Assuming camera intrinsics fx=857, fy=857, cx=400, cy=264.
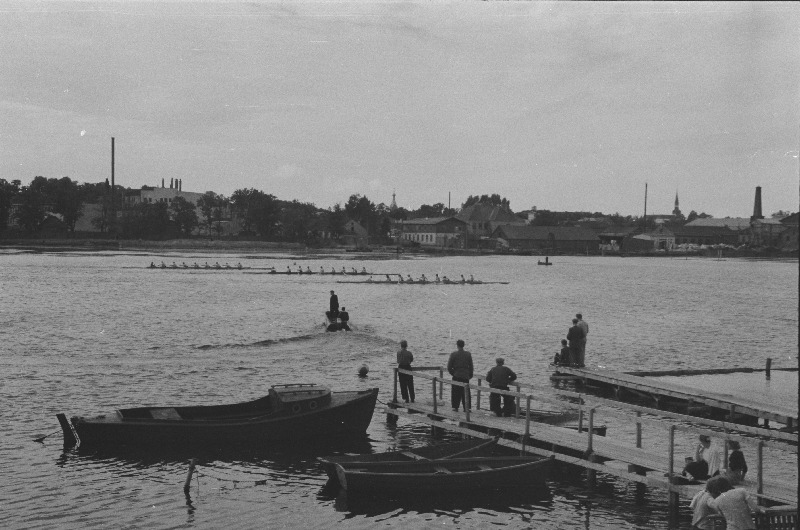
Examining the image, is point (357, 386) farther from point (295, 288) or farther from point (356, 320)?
point (295, 288)

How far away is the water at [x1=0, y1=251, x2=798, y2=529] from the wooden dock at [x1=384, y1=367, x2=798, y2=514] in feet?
2.90

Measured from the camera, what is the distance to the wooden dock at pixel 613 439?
55.3 ft

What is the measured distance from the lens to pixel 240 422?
76.4ft

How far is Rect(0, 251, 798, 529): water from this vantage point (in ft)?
61.5

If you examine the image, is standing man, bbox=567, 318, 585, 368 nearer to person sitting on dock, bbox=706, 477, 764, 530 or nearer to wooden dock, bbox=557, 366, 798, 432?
wooden dock, bbox=557, 366, 798, 432

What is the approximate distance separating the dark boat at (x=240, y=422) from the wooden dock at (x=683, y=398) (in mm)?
9772

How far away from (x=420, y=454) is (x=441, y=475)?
1336 mm

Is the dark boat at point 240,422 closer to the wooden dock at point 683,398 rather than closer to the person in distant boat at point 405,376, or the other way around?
the person in distant boat at point 405,376

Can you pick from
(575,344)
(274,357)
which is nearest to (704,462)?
(575,344)

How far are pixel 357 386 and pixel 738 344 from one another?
3013 cm

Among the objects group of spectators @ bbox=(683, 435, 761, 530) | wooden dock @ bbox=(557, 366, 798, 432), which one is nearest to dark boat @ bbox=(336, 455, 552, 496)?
group of spectators @ bbox=(683, 435, 761, 530)

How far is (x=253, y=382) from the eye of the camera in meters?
35.2

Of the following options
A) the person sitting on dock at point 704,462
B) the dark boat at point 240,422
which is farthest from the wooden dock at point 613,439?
the dark boat at point 240,422

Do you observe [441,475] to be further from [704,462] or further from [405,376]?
[405,376]
